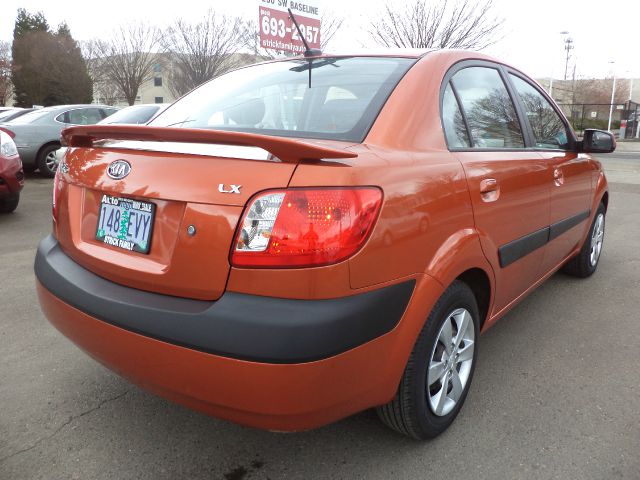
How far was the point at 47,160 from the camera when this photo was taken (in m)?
10.1

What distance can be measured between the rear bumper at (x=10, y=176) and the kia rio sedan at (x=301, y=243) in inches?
177

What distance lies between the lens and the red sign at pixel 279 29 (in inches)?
344

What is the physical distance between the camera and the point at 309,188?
5.16 feet

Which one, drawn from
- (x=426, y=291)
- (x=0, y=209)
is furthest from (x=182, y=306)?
(x=0, y=209)

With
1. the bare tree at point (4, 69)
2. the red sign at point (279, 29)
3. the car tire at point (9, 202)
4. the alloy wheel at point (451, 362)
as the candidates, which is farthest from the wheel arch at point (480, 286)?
the bare tree at point (4, 69)

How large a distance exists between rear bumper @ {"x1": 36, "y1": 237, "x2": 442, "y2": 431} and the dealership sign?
7468 millimetres

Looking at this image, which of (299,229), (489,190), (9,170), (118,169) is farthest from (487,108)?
(9,170)

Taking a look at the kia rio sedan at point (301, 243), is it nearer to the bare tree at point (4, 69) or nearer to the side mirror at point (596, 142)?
the side mirror at point (596, 142)

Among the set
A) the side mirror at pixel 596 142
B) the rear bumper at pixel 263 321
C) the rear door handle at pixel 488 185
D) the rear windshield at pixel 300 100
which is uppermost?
the rear windshield at pixel 300 100

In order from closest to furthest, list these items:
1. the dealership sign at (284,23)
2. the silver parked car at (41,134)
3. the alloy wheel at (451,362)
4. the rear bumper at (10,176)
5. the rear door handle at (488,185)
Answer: the alloy wheel at (451,362) < the rear door handle at (488,185) < the rear bumper at (10,176) < the dealership sign at (284,23) < the silver parked car at (41,134)

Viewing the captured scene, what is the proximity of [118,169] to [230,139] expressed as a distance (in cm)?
52

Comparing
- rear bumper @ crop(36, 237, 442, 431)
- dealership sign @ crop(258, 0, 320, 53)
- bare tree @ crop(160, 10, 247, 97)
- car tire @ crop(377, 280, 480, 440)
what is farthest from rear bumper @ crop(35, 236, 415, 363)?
bare tree @ crop(160, 10, 247, 97)

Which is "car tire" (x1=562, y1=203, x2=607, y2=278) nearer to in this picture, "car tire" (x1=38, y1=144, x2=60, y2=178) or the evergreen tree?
"car tire" (x1=38, y1=144, x2=60, y2=178)

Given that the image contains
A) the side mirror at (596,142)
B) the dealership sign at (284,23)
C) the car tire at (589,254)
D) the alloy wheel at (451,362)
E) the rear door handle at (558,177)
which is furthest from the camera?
the dealership sign at (284,23)
